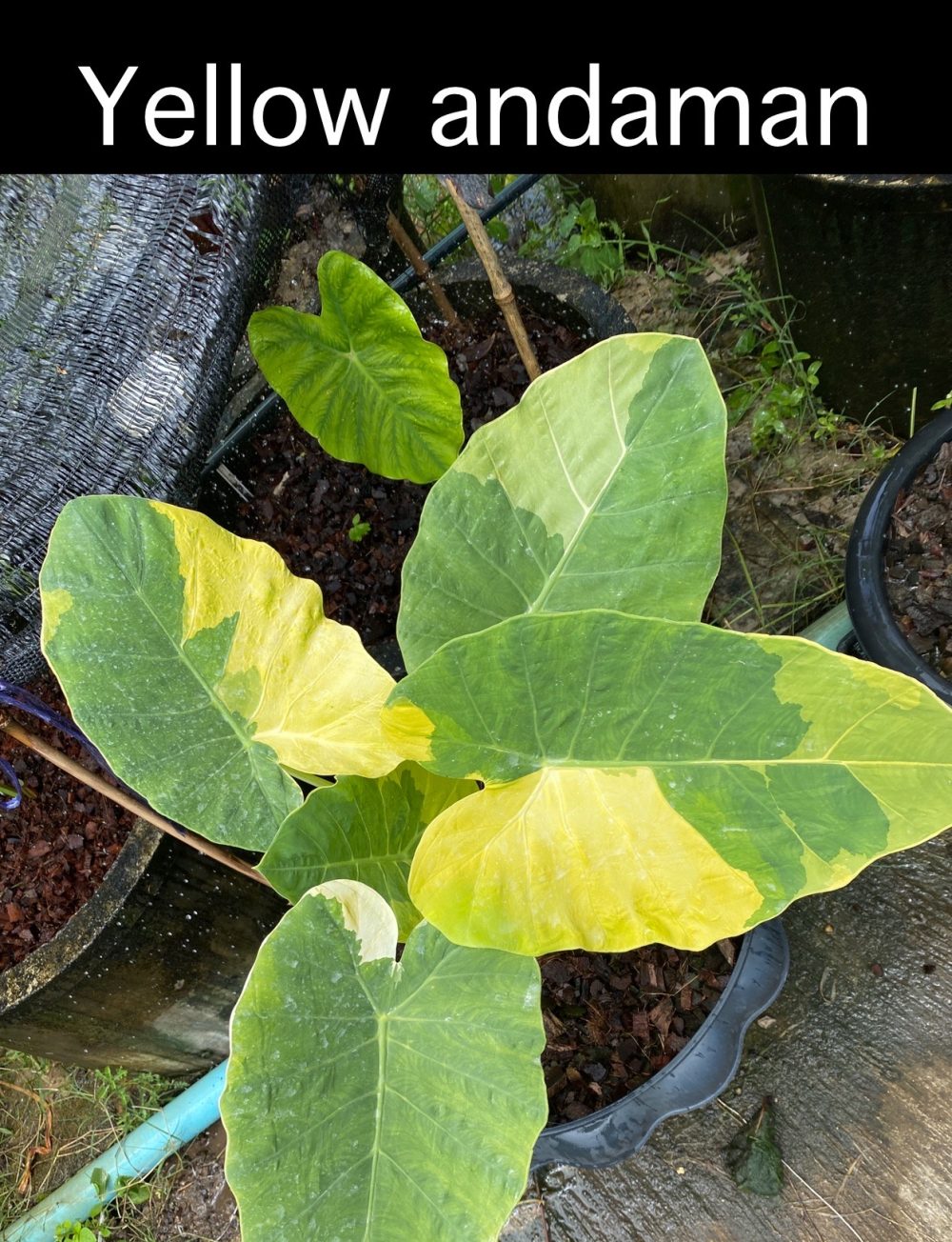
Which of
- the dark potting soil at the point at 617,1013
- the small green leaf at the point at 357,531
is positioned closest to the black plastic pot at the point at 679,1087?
the dark potting soil at the point at 617,1013

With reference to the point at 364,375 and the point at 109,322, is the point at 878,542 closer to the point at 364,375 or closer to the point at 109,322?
the point at 364,375

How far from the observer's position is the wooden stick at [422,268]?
1.27 meters

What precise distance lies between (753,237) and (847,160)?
617 mm

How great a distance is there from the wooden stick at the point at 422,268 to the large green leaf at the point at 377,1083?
890 millimetres

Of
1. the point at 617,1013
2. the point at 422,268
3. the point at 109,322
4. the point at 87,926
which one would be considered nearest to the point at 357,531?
the point at 422,268

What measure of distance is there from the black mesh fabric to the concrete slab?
107 cm

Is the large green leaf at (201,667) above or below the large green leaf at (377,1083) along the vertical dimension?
above

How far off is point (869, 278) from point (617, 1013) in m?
1.02

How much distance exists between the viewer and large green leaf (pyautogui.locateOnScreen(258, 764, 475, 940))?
2.63ft

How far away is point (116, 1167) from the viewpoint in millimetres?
1511

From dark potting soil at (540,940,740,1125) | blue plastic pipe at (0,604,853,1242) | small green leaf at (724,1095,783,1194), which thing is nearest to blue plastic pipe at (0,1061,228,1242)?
blue plastic pipe at (0,604,853,1242)

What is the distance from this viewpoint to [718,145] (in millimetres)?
1257

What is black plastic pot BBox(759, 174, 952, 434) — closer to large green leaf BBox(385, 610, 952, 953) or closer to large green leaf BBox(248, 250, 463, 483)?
large green leaf BBox(248, 250, 463, 483)

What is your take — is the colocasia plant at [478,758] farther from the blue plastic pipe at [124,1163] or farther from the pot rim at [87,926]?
the blue plastic pipe at [124,1163]
